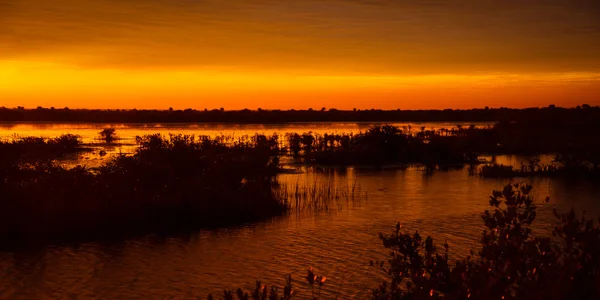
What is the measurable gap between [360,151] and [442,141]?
20.1 feet

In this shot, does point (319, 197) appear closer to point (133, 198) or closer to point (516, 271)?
point (133, 198)

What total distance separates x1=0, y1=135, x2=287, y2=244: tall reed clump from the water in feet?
3.27

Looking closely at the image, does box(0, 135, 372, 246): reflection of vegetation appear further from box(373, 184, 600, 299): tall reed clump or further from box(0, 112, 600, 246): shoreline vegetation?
box(373, 184, 600, 299): tall reed clump

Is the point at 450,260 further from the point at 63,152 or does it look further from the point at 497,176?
the point at 63,152

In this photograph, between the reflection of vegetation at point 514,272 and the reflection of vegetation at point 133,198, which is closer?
the reflection of vegetation at point 514,272

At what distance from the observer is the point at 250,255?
1703 cm

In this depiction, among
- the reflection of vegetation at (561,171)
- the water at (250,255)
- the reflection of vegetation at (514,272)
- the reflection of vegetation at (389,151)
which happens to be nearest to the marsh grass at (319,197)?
the water at (250,255)

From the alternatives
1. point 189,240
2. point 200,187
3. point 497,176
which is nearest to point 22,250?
point 189,240

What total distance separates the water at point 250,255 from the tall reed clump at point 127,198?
1.00 m

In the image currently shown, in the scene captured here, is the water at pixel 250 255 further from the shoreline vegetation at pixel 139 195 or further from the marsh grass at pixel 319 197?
the shoreline vegetation at pixel 139 195

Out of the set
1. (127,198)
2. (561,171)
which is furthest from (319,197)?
(561,171)

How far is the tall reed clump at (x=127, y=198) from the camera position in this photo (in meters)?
18.2

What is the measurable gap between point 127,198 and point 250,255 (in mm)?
5160

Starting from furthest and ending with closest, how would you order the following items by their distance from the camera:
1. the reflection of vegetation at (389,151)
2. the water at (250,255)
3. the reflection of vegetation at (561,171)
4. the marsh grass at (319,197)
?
the reflection of vegetation at (389,151)
the reflection of vegetation at (561,171)
the marsh grass at (319,197)
the water at (250,255)
